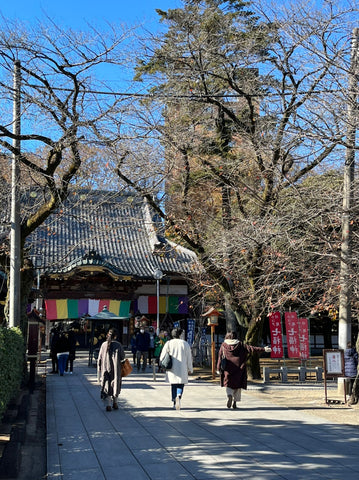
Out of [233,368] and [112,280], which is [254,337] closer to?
[233,368]

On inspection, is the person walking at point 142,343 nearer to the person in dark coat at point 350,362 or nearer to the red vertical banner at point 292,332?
the red vertical banner at point 292,332

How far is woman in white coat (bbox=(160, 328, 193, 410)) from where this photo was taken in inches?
392

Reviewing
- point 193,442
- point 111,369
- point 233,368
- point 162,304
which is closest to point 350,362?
point 233,368

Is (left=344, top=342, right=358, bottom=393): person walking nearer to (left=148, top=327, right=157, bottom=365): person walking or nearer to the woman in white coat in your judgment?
the woman in white coat

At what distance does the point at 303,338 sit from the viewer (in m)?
19.9

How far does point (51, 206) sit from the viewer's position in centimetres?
1115

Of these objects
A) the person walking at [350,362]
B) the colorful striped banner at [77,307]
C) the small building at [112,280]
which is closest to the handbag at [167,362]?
the person walking at [350,362]

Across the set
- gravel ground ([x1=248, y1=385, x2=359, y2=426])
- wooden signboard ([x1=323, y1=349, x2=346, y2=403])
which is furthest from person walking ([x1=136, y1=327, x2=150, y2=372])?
wooden signboard ([x1=323, y1=349, x2=346, y2=403])

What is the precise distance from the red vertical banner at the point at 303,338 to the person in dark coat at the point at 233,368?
31.9 ft

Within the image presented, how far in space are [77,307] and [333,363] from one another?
60.1 feet

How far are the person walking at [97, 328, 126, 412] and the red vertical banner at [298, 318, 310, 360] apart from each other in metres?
11.0

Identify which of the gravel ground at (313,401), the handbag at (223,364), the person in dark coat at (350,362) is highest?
the handbag at (223,364)

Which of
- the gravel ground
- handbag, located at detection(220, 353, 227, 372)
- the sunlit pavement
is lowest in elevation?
the gravel ground

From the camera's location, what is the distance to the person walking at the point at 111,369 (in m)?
9.91
